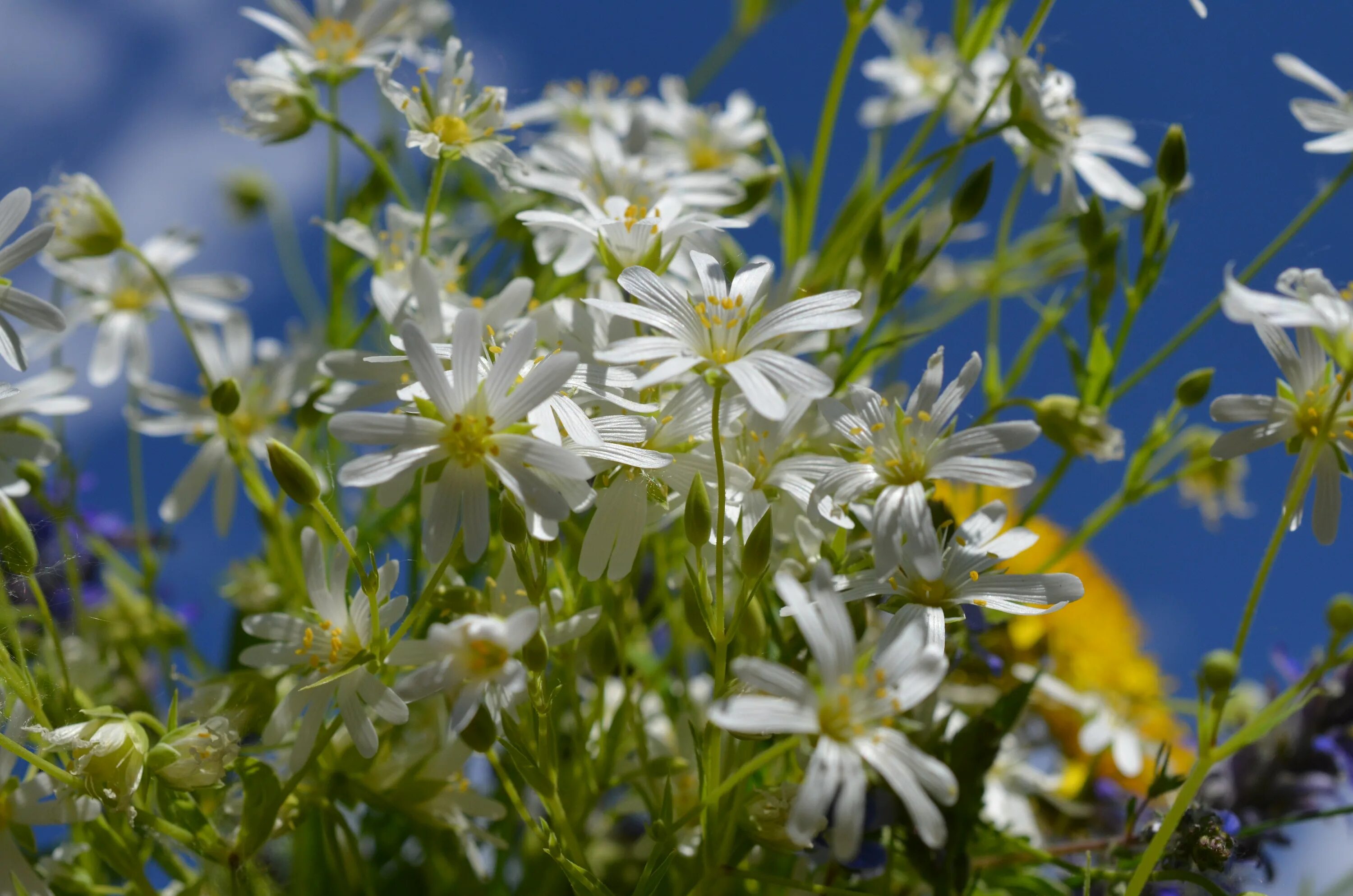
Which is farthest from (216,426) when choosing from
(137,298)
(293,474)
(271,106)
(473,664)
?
(473,664)

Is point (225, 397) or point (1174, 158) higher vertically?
point (1174, 158)

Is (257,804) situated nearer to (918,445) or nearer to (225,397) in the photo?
(225,397)

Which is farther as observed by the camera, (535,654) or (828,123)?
(828,123)

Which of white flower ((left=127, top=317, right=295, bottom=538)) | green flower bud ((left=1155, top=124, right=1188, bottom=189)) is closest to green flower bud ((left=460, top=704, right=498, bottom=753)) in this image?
white flower ((left=127, top=317, right=295, bottom=538))

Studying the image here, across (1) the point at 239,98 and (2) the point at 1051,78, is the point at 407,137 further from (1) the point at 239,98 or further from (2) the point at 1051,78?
(2) the point at 1051,78

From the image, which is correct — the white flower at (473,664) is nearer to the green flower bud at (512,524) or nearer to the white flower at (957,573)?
the green flower bud at (512,524)

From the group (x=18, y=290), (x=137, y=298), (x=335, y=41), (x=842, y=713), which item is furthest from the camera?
(x=137, y=298)

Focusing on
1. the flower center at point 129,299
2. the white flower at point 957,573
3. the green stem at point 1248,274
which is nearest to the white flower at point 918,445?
the white flower at point 957,573
